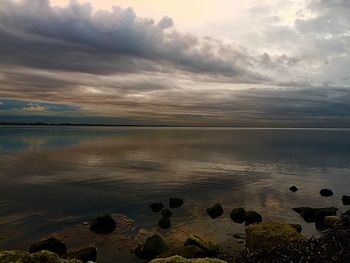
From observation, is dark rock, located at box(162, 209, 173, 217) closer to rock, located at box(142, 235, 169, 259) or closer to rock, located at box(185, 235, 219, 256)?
rock, located at box(142, 235, 169, 259)

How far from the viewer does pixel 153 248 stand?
19438mm

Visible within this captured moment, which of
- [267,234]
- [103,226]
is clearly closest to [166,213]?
[103,226]

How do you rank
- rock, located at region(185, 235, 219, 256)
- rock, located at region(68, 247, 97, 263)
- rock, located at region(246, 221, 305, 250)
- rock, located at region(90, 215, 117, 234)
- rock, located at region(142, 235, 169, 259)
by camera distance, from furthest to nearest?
rock, located at region(90, 215, 117, 234)
rock, located at region(142, 235, 169, 259)
rock, located at region(185, 235, 219, 256)
rock, located at region(68, 247, 97, 263)
rock, located at region(246, 221, 305, 250)

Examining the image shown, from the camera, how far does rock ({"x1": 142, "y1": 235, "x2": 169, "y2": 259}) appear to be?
1930cm

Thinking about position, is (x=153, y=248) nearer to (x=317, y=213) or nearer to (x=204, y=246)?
(x=204, y=246)

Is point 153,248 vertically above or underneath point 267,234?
underneath

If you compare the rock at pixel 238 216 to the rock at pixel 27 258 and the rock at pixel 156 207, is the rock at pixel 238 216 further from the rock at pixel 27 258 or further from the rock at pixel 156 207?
the rock at pixel 27 258

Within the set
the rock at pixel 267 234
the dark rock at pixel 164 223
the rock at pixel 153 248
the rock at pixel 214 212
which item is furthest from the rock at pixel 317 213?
the rock at pixel 153 248

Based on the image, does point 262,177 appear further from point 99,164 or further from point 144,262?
point 144,262

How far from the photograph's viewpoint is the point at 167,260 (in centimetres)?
689

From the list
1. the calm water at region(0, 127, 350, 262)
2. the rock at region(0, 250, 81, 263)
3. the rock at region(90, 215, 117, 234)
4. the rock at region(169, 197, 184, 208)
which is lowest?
the calm water at region(0, 127, 350, 262)

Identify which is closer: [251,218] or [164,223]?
[164,223]

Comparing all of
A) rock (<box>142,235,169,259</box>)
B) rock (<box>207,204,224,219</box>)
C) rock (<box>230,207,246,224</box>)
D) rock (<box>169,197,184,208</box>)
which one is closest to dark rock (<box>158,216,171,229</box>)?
rock (<box>207,204,224,219</box>)

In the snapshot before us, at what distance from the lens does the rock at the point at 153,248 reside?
1930 centimetres
